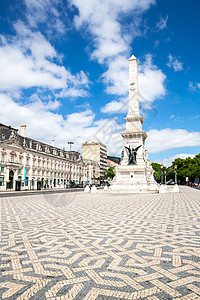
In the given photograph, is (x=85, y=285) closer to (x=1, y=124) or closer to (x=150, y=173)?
(x=150, y=173)

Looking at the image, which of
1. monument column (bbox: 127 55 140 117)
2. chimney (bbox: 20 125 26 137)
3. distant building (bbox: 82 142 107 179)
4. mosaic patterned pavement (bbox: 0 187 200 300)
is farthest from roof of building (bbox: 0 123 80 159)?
mosaic patterned pavement (bbox: 0 187 200 300)

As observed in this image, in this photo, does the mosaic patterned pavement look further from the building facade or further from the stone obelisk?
the building facade

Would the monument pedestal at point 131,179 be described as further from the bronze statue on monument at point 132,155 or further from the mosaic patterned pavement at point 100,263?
the mosaic patterned pavement at point 100,263

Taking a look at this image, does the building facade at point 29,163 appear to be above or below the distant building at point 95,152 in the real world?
below

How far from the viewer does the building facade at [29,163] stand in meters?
47.5

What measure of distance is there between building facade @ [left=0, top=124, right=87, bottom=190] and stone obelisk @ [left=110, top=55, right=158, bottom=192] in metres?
21.7

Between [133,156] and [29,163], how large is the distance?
112 feet

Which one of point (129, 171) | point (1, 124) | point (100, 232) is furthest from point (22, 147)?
point (100, 232)

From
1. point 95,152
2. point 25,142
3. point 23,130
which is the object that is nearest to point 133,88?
point 25,142

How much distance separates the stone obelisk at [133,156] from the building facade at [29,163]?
21.7 metres

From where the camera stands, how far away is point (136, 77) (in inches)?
1430

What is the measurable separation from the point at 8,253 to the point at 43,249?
75 centimetres

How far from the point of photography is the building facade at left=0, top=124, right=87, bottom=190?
1870 inches

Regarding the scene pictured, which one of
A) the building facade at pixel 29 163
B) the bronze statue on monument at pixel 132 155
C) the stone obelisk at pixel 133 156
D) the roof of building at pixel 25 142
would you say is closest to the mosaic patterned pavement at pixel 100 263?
the stone obelisk at pixel 133 156
